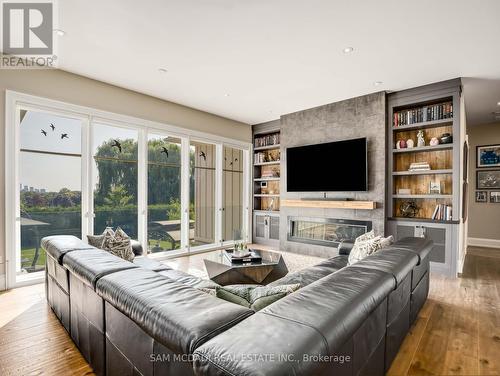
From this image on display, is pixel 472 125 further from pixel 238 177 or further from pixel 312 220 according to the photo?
pixel 238 177

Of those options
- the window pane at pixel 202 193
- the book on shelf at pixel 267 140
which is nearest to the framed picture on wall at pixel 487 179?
the book on shelf at pixel 267 140

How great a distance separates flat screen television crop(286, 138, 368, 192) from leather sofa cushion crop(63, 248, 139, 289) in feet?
12.9

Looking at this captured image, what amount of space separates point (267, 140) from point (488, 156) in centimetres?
487

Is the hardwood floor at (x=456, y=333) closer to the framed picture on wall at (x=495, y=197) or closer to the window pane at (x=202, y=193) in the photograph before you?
the framed picture on wall at (x=495, y=197)

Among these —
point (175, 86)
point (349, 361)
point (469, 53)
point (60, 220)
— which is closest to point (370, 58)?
point (469, 53)

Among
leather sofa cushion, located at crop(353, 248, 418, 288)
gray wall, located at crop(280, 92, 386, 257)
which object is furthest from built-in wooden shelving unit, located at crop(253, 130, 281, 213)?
leather sofa cushion, located at crop(353, 248, 418, 288)

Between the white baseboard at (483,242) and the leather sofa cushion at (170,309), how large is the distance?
23.5ft

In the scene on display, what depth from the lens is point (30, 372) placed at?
1.86m

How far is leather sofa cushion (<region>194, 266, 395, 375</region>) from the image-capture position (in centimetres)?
81

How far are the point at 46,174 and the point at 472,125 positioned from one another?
8.34 m

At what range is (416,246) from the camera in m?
2.49

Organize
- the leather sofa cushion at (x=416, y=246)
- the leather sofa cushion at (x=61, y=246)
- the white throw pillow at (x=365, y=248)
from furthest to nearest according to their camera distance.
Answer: the white throw pillow at (x=365, y=248) < the leather sofa cushion at (x=416, y=246) < the leather sofa cushion at (x=61, y=246)

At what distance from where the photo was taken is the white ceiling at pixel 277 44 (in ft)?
8.01

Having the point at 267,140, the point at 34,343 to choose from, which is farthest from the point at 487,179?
the point at 34,343
